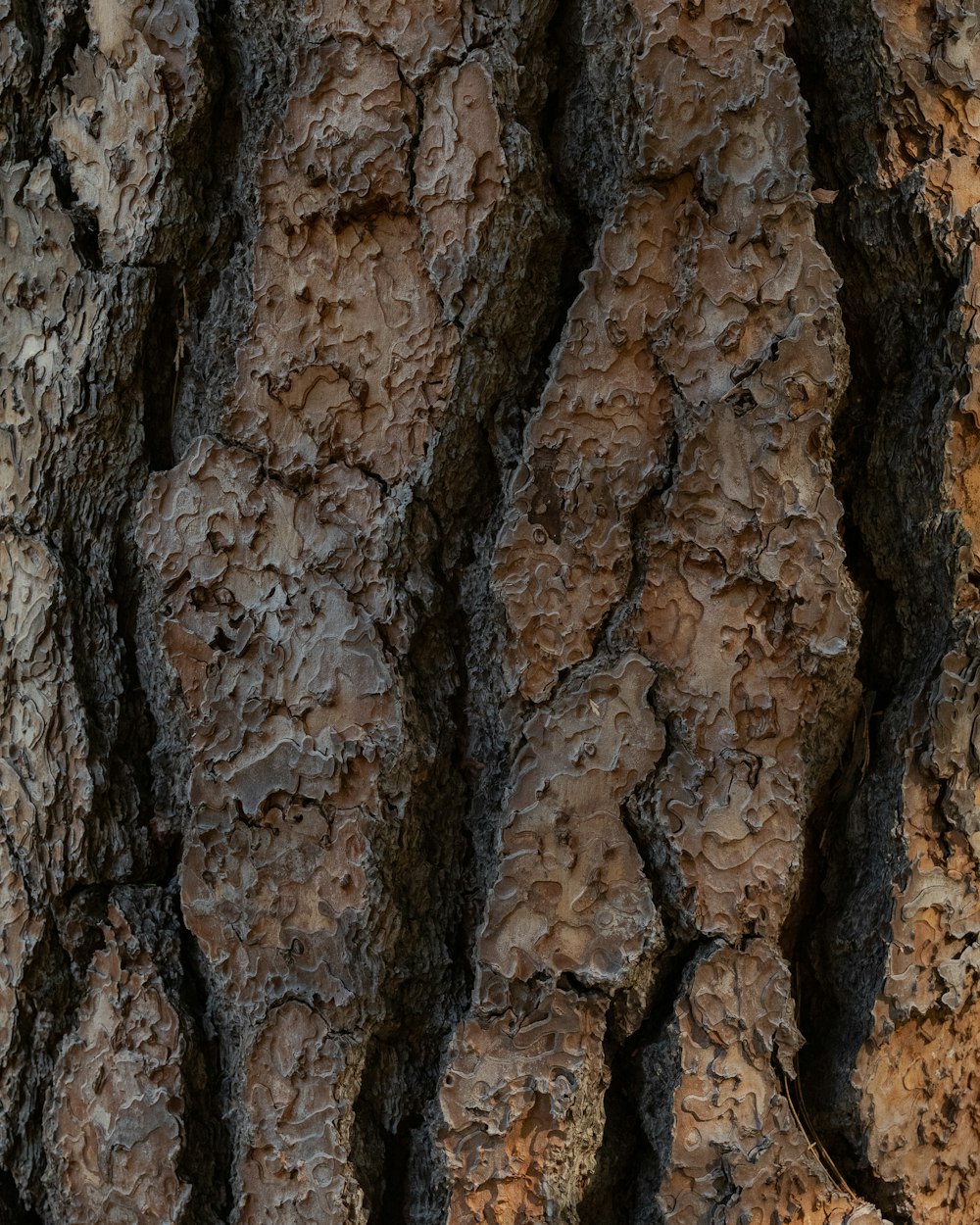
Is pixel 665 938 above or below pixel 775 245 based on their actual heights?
below

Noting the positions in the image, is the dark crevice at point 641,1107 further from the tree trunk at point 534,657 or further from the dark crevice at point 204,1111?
the dark crevice at point 204,1111

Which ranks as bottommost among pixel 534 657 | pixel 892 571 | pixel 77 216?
pixel 534 657

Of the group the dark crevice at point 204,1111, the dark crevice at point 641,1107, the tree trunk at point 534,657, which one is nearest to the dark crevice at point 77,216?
the tree trunk at point 534,657

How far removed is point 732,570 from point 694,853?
209 mm

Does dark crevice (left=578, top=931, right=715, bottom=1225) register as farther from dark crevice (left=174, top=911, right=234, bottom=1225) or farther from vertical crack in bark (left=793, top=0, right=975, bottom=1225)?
dark crevice (left=174, top=911, right=234, bottom=1225)

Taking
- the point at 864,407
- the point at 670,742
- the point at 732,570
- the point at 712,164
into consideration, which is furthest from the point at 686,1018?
the point at 712,164

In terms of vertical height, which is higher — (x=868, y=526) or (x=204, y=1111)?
Answer: (x=868, y=526)

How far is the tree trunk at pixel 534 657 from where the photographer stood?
81cm

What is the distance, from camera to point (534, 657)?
2.70 ft

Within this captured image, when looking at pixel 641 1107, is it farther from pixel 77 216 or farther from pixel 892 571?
pixel 77 216

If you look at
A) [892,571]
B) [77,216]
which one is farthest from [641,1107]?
[77,216]

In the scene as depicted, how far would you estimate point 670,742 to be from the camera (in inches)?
32.0

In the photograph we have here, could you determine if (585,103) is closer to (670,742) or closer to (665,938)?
(670,742)

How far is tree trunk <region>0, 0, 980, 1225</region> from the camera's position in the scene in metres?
0.81
